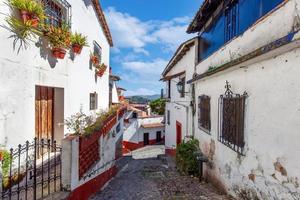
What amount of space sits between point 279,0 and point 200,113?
636cm

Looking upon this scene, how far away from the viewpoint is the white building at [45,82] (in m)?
4.57

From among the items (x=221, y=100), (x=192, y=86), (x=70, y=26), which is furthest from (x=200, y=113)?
(x=70, y=26)

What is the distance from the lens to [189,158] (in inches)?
388

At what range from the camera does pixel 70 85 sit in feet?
25.4

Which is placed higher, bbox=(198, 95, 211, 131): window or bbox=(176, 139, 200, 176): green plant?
bbox=(198, 95, 211, 131): window

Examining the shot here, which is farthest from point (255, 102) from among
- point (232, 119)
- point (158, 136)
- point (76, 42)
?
point (158, 136)

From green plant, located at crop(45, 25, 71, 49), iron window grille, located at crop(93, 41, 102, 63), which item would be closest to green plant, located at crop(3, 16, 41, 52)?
green plant, located at crop(45, 25, 71, 49)

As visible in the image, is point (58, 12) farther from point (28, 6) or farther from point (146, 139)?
point (146, 139)

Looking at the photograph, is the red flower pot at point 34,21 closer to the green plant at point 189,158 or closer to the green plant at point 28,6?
the green plant at point 28,6

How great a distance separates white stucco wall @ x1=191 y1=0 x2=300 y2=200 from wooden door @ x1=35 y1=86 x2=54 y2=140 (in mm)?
5100

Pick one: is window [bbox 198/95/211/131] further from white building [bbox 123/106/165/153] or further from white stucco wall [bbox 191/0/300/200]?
white building [bbox 123/106/165/153]

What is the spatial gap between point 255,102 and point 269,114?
2.04 feet

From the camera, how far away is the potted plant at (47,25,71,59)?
19.7ft

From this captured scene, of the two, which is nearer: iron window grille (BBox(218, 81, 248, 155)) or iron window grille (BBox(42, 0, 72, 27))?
iron window grille (BBox(218, 81, 248, 155))
